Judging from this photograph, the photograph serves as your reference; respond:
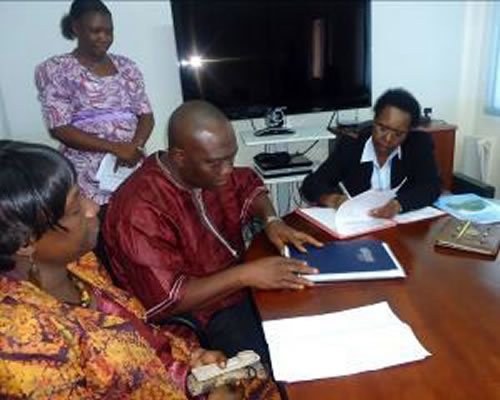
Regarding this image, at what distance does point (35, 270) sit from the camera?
3.13ft

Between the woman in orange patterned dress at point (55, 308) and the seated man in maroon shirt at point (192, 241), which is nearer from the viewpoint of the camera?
the woman in orange patterned dress at point (55, 308)

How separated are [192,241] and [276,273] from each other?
1.09ft

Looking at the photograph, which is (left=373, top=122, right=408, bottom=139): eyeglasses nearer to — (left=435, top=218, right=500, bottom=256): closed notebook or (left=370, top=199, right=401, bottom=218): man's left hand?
(left=370, top=199, right=401, bottom=218): man's left hand

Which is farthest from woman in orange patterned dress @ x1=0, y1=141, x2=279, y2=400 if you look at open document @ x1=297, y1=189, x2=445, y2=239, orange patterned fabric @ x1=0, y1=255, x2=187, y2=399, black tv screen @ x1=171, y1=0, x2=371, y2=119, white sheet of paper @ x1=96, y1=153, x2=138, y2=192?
black tv screen @ x1=171, y1=0, x2=371, y2=119

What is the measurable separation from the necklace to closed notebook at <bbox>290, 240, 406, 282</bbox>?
0.56 m

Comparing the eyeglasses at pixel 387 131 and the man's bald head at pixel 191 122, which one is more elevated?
the man's bald head at pixel 191 122

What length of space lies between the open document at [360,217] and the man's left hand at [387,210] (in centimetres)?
1

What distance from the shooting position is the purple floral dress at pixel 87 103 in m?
2.15

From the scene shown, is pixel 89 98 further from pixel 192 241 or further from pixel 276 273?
pixel 276 273

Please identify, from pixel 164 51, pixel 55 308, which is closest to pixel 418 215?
pixel 55 308

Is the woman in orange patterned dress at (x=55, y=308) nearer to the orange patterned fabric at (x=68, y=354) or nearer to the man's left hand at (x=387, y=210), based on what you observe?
the orange patterned fabric at (x=68, y=354)

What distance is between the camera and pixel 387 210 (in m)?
1.66

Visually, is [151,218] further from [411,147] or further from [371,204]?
[411,147]

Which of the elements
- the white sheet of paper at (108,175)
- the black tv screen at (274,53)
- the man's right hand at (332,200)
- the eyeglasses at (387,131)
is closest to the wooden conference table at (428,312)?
the man's right hand at (332,200)
